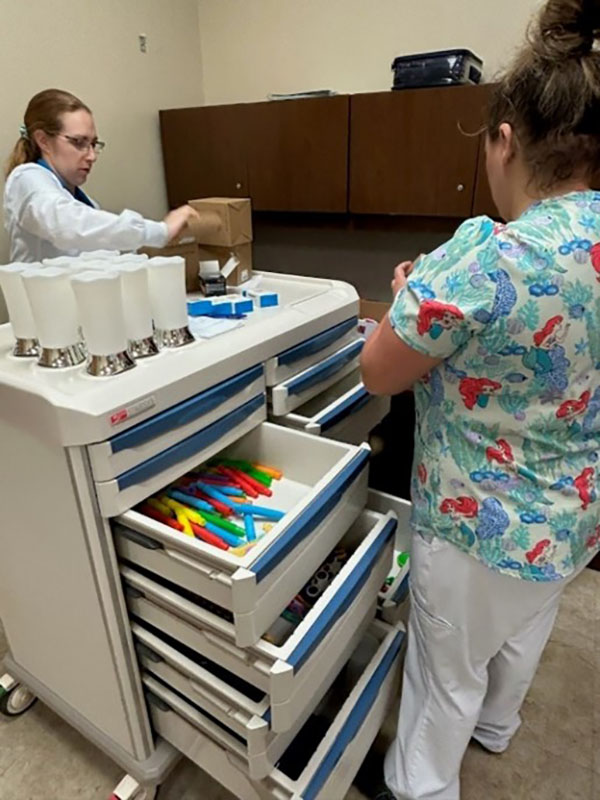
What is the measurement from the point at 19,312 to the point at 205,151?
1.79 m

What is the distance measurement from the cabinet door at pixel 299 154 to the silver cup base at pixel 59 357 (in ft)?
5.19

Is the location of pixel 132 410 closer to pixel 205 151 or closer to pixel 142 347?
pixel 142 347

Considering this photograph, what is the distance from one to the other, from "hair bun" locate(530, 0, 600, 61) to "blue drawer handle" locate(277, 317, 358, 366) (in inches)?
27.4

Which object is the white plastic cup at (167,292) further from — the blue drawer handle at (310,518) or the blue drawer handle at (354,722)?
the blue drawer handle at (354,722)

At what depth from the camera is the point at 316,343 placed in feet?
4.31

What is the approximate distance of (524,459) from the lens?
820 mm

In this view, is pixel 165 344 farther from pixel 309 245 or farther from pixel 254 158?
pixel 309 245

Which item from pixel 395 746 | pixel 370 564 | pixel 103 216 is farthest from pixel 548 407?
pixel 103 216

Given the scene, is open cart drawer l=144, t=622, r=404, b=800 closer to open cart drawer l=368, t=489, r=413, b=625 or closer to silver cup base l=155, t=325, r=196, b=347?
open cart drawer l=368, t=489, r=413, b=625

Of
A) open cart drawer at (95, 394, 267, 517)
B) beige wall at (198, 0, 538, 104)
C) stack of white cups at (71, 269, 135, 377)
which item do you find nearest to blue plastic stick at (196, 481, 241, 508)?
open cart drawer at (95, 394, 267, 517)

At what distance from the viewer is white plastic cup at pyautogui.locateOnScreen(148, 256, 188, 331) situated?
38.8 inches

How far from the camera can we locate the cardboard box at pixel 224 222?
1.42 m

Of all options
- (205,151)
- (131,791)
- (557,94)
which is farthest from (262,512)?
(205,151)

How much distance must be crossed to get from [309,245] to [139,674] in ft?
6.85
